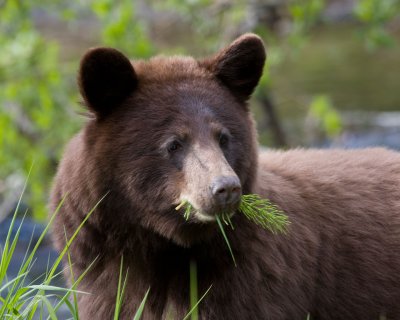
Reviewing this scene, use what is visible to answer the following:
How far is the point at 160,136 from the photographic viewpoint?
13.9ft

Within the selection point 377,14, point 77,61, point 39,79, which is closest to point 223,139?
point 77,61

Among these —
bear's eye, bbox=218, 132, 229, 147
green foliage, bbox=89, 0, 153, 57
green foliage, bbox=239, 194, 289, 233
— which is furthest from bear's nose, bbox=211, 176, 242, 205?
green foliage, bbox=89, 0, 153, 57

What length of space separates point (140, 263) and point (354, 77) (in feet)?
56.0

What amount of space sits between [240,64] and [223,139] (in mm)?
498

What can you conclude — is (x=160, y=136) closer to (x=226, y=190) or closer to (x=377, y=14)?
(x=226, y=190)

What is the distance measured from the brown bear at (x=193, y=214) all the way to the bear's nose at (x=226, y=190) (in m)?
0.07

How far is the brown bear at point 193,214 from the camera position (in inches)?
166

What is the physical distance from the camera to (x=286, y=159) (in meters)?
5.24

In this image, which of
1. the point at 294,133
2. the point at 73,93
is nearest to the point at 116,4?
the point at 73,93

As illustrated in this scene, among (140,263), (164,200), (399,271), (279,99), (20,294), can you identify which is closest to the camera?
(20,294)

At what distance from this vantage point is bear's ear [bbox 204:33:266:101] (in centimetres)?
450

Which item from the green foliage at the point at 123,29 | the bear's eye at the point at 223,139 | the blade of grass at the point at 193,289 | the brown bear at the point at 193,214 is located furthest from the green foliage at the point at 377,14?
the blade of grass at the point at 193,289

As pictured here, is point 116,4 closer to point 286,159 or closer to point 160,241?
point 286,159

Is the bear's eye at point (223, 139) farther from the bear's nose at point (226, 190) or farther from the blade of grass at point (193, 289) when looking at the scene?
the blade of grass at point (193, 289)
